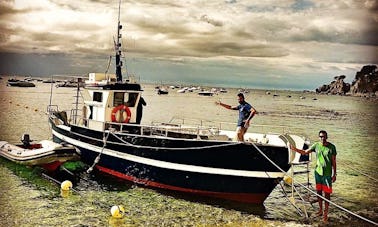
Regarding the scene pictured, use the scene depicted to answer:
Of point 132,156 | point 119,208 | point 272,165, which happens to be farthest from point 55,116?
point 272,165

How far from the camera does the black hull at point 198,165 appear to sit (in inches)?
290

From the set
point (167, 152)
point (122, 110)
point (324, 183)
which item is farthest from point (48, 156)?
point (324, 183)

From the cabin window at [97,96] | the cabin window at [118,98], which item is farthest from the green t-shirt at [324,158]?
the cabin window at [97,96]

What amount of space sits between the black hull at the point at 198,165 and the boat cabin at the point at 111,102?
801 millimetres

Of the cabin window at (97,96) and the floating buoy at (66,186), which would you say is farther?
the cabin window at (97,96)

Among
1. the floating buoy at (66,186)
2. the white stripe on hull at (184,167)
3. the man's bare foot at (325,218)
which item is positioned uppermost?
the white stripe on hull at (184,167)

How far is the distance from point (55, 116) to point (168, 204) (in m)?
5.55

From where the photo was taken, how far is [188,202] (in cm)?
771

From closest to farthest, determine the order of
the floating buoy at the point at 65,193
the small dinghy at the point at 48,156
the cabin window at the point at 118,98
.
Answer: the floating buoy at the point at 65,193 → the small dinghy at the point at 48,156 → the cabin window at the point at 118,98

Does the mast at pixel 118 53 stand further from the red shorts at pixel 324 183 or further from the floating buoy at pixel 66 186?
the red shorts at pixel 324 183

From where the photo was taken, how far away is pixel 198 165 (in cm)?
775

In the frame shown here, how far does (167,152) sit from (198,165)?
720 millimetres

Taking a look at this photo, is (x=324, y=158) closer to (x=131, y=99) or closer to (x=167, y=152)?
(x=167, y=152)

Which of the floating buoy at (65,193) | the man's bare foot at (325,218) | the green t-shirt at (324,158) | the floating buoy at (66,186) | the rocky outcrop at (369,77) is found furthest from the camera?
the rocky outcrop at (369,77)
